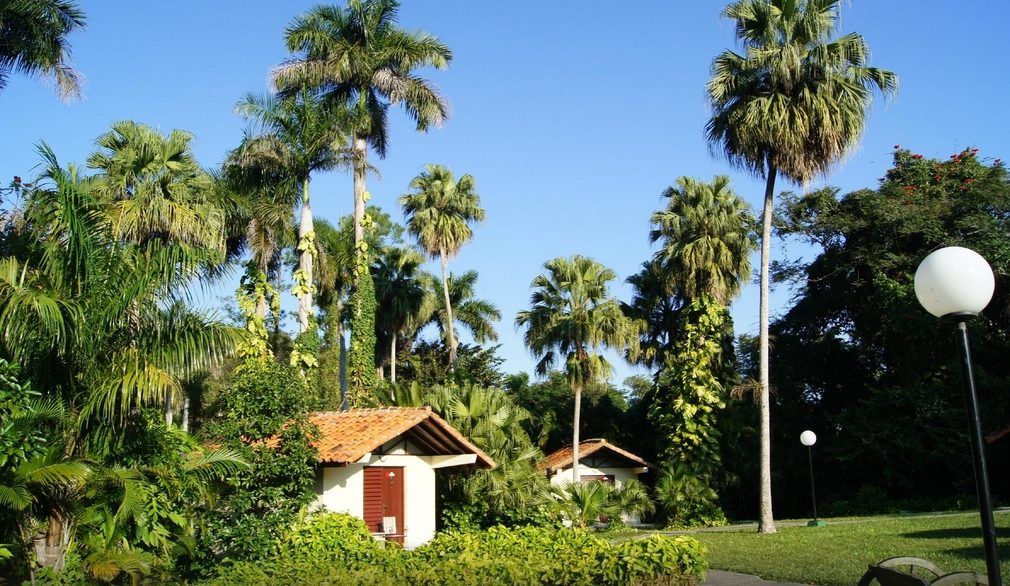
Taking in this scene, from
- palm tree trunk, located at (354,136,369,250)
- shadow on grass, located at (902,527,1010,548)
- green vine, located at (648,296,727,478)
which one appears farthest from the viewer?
green vine, located at (648,296,727,478)

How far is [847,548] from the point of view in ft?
59.6

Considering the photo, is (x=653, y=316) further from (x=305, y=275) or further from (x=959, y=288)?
(x=959, y=288)

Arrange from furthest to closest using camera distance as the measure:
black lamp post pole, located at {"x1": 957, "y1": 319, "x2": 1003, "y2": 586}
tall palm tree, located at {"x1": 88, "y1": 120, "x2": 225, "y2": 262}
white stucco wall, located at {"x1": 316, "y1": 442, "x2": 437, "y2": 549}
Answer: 1. tall palm tree, located at {"x1": 88, "y1": 120, "x2": 225, "y2": 262}
2. white stucco wall, located at {"x1": 316, "y1": 442, "x2": 437, "y2": 549}
3. black lamp post pole, located at {"x1": 957, "y1": 319, "x2": 1003, "y2": 586}

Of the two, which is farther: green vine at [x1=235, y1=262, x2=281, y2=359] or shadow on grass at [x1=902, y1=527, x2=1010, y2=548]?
green vine at [x1=235, y1=262, x2=281, y2=359]

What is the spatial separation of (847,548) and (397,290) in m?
31.1

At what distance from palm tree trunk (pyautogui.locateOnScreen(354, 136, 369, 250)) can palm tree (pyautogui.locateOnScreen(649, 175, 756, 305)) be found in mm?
13399

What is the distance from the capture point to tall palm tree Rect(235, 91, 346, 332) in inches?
942

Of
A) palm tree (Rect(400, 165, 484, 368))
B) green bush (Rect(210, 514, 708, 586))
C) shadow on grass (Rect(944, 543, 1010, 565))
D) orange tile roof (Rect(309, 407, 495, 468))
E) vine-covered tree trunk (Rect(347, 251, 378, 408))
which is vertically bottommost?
shadow on grass (Rect(944, 543, 1010, 565))

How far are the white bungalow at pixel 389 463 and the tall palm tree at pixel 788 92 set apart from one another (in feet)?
31.4

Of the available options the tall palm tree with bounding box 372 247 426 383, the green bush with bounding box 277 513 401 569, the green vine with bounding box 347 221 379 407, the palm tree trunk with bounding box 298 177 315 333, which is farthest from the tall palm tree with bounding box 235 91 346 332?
the tall palm tree with bounding box 372 247 426 383

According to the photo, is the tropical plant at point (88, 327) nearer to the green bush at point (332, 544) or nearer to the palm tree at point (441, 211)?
the green bush at point (332, 544)

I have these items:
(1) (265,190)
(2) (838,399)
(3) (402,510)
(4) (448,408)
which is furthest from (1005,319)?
(1) (265,190)

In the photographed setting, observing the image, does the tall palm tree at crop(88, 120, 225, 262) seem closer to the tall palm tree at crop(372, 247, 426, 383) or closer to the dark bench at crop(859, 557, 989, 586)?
the dark bench at crop(859, 557, 989, 586)

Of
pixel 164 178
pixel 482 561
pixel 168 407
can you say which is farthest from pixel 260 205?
pixel 482 561
